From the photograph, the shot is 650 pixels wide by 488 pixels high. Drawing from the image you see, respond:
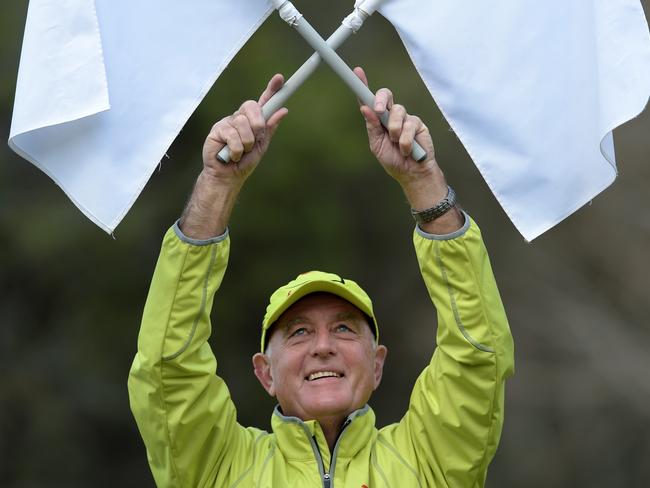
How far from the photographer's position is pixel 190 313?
3.37m

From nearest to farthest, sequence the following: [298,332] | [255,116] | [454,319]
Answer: [255,116], [454,319], [298,332]

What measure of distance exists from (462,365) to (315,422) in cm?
38

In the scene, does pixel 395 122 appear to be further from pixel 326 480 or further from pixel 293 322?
pixel 326 480

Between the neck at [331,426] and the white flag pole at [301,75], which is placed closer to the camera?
the white flag pole at [301,75]

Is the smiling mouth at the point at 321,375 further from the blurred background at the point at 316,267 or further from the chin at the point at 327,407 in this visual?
the blurred background at the point at 316,267

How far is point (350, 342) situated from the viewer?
3.65m

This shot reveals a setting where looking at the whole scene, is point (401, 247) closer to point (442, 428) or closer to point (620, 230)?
point (620, 230)

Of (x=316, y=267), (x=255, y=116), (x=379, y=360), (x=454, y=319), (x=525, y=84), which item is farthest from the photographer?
(x=316, y=267)

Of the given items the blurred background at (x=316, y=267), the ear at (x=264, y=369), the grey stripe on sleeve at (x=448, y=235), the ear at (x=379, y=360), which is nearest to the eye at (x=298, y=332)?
the ear at (x=264, y=369)

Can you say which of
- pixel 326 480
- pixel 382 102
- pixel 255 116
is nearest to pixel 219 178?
pixel 255 116

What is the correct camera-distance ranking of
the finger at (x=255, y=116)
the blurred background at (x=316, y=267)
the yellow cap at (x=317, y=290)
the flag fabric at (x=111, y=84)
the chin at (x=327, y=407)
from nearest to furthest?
the finger at (x=255, y=116) → the flag fabric at (x=111, y=84) → the chin at (x=327, y=407) → the yellow cap at (x=317, y=290) → the blurred background at (x=316, y=267)

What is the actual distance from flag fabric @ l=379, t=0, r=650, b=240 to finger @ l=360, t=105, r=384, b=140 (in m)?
0.17

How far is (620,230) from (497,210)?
Result: 68 cm

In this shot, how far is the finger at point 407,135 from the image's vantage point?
3.35 metres
